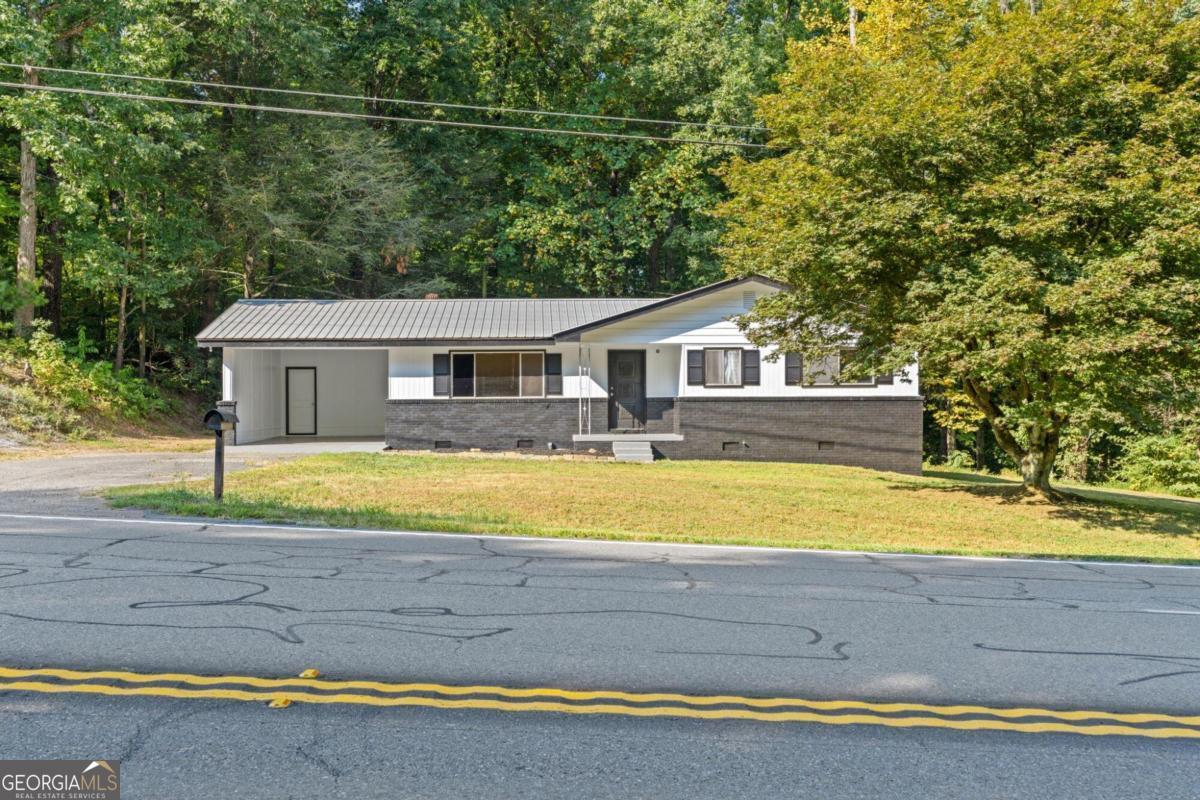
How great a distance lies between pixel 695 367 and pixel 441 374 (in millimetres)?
6965

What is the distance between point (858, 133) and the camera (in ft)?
51.3

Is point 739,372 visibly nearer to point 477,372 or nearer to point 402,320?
point 477,372

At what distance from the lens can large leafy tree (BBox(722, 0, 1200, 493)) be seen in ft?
44.9

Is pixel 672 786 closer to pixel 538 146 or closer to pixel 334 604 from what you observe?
pixel 334 604

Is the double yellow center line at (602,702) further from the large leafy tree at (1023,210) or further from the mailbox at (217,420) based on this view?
the large leafy tree at (1023,210)

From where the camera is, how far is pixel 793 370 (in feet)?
77.9

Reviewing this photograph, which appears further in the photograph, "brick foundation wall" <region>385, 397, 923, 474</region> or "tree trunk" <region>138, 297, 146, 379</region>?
"tree trunk" <region>138, 297, 146, 379</region>

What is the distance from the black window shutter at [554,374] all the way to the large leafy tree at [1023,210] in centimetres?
800

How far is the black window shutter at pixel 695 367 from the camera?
23.7m

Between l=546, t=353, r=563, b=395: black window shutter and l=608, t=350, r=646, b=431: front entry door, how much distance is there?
53.8 inches

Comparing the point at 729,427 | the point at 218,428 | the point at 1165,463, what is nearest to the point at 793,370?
the point at 729,427

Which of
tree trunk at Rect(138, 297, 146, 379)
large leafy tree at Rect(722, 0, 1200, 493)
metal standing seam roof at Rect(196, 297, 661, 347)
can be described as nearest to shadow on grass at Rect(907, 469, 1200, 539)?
large leafy tree at Rect(722, 0, 1200, 493)

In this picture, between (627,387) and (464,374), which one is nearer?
(464,374)

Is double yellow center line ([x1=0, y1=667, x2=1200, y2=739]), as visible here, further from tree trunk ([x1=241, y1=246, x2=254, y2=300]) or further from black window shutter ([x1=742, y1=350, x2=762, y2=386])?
tree trunk ([x1=241, y1=246, x2=254, y2=300])
